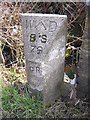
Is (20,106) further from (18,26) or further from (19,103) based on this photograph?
(18,26)

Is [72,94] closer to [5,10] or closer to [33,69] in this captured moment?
[33,69]

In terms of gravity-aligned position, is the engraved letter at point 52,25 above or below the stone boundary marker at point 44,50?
above

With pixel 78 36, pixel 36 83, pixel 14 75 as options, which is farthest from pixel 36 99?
pixel 78 36

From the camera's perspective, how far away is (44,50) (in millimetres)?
2428

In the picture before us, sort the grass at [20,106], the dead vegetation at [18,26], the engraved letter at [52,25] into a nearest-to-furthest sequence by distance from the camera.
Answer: the engraved letter at [52,25]
the grass at [20,106]
the dead vegetation at [18,26]

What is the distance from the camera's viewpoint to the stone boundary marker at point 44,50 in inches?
92.8

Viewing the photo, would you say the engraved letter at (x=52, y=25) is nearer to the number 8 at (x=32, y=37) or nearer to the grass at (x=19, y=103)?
the number 8 at (x=32, y=37)

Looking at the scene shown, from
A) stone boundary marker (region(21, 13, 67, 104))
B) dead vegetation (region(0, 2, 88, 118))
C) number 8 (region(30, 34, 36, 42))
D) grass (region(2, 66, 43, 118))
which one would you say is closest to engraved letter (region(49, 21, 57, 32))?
stone boundary marker (region(21, 13, 67, 104))

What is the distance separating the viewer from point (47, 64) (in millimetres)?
2471

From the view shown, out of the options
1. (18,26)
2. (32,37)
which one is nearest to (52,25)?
(32,37)

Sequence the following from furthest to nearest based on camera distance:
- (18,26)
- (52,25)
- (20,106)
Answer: (18,26) < (20,106) < (52,25)

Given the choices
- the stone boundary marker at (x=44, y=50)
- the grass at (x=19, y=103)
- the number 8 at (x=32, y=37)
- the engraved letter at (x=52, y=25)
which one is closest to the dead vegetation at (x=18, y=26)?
the grass at (x=19, y=103)

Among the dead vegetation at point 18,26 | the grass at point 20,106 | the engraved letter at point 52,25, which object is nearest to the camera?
the engraved letter at point 52,25

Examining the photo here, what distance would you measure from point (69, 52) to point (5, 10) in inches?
35.4
